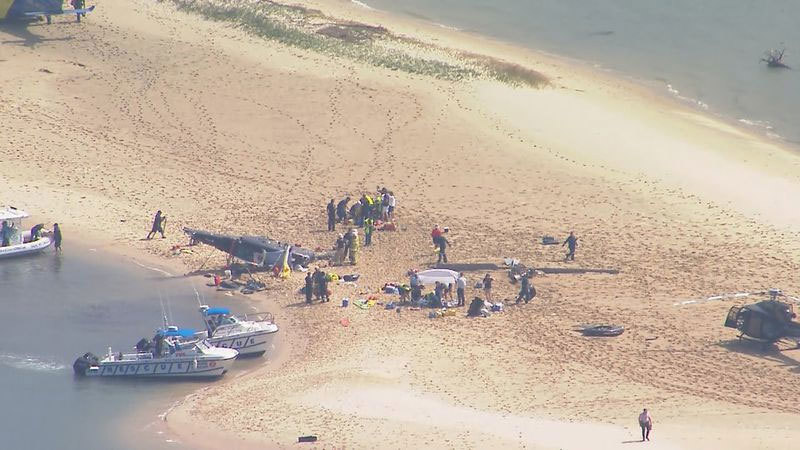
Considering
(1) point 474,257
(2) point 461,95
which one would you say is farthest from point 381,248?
(2) point 461,95

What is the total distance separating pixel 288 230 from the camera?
5353 cm

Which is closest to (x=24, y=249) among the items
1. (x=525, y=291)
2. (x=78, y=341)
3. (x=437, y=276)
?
(x=78, y=341)

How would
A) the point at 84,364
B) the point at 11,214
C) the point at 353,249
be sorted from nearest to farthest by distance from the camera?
the point at 84,364
the point at 353,249
the point at 11,214

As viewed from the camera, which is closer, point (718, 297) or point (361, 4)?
point (718, 297)

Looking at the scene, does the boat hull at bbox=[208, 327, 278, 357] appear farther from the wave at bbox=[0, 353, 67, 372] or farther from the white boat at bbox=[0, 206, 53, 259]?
the white boat at bbox=[0, 206, 53, 259]

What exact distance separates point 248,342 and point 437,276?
6.46m

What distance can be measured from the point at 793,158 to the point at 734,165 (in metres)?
3.75

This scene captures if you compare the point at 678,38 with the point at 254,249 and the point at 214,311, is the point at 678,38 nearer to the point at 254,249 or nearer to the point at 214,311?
the point at 254,249

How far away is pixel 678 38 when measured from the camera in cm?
7869

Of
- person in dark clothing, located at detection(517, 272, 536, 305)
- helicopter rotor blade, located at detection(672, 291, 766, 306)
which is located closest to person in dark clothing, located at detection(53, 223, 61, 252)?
person in dark clothing, located at detection(517, 272, 536, 305)

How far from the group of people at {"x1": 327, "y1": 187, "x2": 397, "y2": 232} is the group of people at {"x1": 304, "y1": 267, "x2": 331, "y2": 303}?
17.1ft

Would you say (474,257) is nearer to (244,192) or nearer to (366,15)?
(244,192)

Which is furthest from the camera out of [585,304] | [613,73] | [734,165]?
[613,73]

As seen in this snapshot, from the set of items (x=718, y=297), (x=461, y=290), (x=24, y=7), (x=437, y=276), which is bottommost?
(x=461, y=290)
